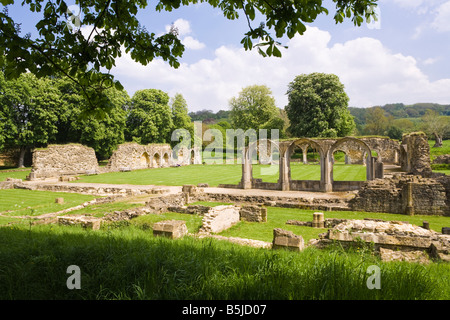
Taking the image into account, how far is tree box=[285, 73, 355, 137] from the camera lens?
136 feet

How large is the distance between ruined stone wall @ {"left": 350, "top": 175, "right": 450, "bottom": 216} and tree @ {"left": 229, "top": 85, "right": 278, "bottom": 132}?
38.7 meters

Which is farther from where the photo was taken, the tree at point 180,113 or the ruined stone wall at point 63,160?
the tree at point 180,113

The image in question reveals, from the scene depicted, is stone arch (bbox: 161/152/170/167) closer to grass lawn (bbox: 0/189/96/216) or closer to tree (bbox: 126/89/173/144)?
tree (bbox: 126/89/173/144)

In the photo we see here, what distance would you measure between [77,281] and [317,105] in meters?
43.4

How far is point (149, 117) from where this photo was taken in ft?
149

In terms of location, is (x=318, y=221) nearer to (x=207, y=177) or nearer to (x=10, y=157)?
(x=207, y=177)

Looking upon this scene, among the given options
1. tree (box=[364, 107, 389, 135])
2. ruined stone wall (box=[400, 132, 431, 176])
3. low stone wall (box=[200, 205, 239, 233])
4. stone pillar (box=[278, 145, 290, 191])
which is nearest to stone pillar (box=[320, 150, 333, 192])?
stone pillar (box=[278, 145, 290, 191])

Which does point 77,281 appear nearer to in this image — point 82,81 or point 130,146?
point 82,81

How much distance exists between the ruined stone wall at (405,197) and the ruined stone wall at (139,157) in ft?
100

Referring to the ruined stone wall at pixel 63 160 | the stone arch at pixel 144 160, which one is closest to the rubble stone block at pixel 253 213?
the ruined stone wall at pixel 63 160

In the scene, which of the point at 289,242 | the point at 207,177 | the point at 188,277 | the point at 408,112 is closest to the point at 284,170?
the point at 207,177

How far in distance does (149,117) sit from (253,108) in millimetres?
20375

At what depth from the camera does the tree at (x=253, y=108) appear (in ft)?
173

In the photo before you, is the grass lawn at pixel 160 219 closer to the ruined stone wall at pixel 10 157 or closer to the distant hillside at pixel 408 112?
the ruined stone wall at pixel 10 157
